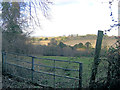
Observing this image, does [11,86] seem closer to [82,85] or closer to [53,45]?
[82,85]

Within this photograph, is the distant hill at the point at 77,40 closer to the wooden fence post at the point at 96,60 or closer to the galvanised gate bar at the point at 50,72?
the wooden fence post at the point at 96,60

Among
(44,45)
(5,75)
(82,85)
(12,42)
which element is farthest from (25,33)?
(82,85)

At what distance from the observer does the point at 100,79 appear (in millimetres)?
4691

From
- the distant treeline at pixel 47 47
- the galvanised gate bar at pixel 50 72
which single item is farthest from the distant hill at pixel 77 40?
the galvanised gate bar at pixel 50 72

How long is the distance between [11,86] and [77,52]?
3.72 meters

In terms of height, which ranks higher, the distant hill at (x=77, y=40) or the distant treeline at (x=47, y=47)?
the distant hill at (x=77, y=40)

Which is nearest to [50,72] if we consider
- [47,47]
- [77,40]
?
[77,40]

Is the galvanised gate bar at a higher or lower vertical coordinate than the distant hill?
lower

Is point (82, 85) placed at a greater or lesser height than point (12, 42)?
lesser

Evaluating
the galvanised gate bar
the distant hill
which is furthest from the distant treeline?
the galvanised gate bar

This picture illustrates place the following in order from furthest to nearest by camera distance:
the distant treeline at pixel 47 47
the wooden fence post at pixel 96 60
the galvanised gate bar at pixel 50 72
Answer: the distant treeline at pixel 47 47
the galvanised gate bar at pixel 50 72
the wooden fence post at pixel 96 60

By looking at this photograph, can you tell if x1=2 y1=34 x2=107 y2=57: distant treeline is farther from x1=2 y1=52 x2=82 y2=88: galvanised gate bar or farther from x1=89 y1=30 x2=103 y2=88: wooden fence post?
x1=2 y1=52 x2=82 y2=88: galvanised gate bar

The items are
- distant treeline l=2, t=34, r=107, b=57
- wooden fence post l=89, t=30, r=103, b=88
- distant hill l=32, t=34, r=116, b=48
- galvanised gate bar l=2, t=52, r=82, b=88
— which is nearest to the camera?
wooden fence post l=89, t=30, r=103, b=88

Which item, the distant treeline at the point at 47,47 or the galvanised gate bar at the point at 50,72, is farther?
the distant treeline at the point at 47,47
